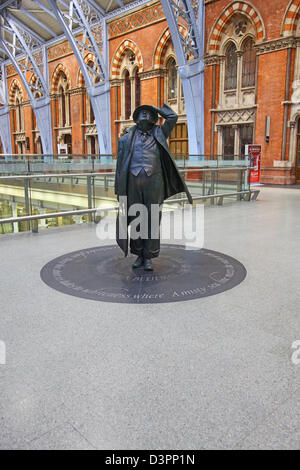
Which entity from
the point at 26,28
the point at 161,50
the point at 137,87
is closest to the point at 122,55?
the point at 137,87

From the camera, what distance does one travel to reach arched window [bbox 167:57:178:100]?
19047 millimetres

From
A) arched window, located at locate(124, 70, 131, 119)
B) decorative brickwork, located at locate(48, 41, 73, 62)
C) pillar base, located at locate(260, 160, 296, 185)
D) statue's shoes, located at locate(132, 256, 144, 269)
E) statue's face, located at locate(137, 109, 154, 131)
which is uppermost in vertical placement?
decorative brickwork, located at locate(48, 41, 73, 62)

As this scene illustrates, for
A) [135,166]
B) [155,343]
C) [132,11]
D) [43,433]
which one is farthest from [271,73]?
[43,433]

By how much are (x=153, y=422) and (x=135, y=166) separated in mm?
2569

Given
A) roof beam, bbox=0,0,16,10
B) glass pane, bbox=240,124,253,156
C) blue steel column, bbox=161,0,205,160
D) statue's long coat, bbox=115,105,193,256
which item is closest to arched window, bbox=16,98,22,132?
roof beam, bbox=0,0,16,10

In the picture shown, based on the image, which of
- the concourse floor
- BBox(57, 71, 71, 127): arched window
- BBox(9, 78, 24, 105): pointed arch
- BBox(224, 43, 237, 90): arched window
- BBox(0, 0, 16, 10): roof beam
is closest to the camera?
the concourse floor

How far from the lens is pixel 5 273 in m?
4.00

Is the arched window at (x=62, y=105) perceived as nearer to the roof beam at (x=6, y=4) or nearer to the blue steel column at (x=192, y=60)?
the roof beam at (x=6, y=4)

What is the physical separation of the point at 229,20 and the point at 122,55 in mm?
7386

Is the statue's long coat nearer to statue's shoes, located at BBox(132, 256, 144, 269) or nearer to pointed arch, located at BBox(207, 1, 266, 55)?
statue's shoes, located at BBox(132, 256, 144, 269)

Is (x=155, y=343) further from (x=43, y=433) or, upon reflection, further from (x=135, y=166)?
(x=135, y=166)

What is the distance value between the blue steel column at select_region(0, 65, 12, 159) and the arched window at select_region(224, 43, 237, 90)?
2578 cm

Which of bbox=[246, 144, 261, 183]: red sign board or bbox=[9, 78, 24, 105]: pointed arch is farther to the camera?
bbox=[9, 78, 24, 105]: pointed arch
